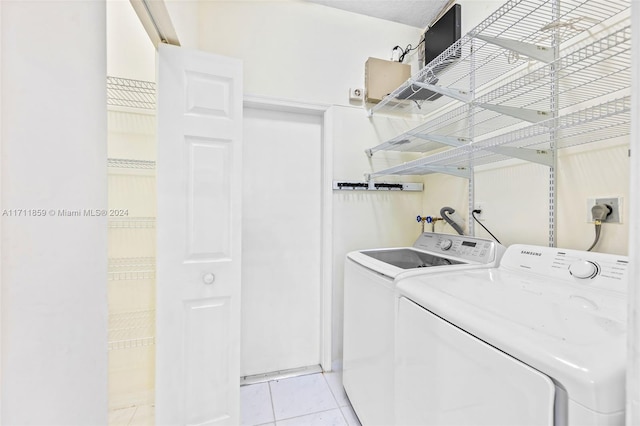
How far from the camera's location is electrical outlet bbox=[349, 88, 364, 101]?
6.72 feet

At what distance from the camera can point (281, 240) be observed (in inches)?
79.1

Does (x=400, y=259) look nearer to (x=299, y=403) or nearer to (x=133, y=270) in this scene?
(x=299, y=403)

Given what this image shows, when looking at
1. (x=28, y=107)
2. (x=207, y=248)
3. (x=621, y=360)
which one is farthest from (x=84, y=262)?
(x=621, y=360)

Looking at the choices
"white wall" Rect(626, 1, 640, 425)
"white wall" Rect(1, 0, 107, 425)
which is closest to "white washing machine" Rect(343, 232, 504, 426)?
"white wall" Rect(626, 1, 640, 425)

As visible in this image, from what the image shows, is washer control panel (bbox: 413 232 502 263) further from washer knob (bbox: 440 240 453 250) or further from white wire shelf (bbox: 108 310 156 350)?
white wire shelf (bbox: 108 310 156 350)

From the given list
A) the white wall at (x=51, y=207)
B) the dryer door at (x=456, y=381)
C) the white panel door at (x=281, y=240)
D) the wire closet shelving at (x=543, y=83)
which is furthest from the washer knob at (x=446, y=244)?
the white wall at (x=51, y=207)

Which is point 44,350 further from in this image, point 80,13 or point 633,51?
point 633,51

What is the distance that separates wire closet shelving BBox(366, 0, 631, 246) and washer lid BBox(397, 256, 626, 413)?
506 millimetres

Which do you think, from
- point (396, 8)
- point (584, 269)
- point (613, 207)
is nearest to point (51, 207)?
point (584, 269)

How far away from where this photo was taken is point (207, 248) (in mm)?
1364

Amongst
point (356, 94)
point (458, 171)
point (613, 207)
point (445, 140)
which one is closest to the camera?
point (613, 207)

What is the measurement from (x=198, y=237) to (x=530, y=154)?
1.71m

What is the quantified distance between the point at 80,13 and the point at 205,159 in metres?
0.85

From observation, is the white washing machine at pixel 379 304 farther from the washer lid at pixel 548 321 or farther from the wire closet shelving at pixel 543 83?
the wire closet shelving at pixel 543 83
